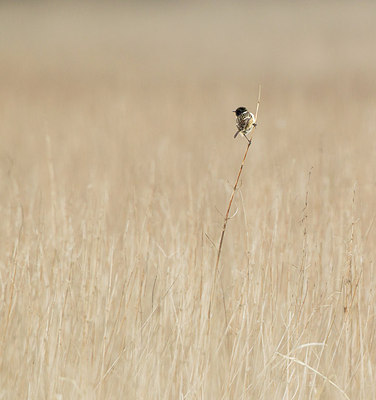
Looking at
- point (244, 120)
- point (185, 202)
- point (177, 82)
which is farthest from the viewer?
point (177, 82)

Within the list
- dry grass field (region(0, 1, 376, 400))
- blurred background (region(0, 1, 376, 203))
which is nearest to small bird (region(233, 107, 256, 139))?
dry grass field (region(0, 1, 376, 400))

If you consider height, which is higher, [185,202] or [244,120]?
[185,202]

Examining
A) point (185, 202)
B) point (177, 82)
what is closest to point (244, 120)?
point (185, 202)

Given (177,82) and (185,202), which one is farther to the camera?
(177,82)

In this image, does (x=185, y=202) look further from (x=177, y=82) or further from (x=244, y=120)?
(x=177, y=82)

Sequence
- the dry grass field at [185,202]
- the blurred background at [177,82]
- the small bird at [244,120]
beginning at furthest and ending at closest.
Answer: the blurred background at [177,82] < the dry grass field at [185,202] < the small bird at [244,120]

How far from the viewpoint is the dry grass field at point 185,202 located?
8.27ft

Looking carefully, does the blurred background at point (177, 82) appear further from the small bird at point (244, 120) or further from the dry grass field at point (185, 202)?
the small bird at point (244, 120)

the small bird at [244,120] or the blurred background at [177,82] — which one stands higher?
the blurred background at [177,82]

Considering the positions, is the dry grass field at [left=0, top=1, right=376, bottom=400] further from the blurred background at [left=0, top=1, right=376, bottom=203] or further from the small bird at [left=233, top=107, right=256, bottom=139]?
the small bird at [left=233, top=107, right=256, bottom=139]

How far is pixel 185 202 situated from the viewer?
4.69m

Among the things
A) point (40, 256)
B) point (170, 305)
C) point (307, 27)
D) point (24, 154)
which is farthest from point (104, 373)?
point (307, 27)

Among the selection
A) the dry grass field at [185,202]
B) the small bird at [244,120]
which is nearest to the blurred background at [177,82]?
the dry grass field at [185,202]

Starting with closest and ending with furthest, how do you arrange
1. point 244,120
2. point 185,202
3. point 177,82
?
point 244,120, point 185,202, point 177,82
